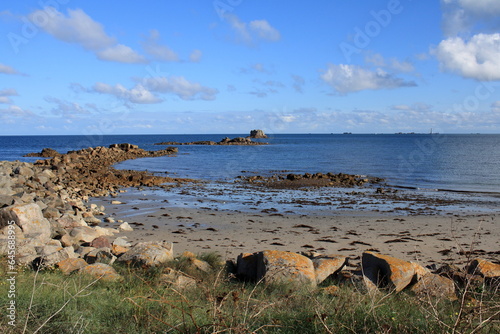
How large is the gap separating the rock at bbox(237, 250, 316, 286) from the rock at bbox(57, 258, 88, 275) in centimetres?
260

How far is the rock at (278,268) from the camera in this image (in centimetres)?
622

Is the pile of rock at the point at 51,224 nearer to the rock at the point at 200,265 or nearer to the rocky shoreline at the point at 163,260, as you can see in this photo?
the rocky shoreline at the point at 163,260

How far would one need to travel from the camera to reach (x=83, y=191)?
19172mm

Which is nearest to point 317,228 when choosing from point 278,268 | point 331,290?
point 278,268

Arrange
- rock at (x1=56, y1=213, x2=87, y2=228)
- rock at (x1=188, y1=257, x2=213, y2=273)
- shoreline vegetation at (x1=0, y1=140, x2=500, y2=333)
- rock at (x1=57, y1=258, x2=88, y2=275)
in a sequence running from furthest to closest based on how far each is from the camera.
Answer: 1. rock at (x1=56, y1=213, x2=87, y2=228)
2. rock at (x1=188, y1=257, x2=213, y2=273)
3. rock at (x1=57, y1=258, x2=88, y2=275)
4. shoreline vegetation at (x1=0, y1=140, x2=500, y2=333)

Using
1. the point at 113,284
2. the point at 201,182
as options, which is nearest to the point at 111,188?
the point at 201,182

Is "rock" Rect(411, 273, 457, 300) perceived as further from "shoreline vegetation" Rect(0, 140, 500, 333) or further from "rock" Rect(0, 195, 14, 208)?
"rock" Rect(0, 195, 14, 208)

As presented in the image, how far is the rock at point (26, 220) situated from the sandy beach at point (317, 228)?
240cm

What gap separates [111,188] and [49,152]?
34.0m

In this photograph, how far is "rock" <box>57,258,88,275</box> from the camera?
643 cm

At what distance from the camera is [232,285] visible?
6.28 metres

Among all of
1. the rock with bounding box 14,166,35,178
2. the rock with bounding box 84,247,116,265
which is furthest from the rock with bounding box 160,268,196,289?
the rock with bounding box 14,166,35,178

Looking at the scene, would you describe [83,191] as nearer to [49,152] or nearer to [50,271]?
[50,271]

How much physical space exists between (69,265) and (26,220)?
3377 mm
